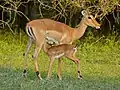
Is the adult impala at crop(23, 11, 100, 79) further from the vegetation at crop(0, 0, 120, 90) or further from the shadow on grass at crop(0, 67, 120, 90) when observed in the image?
the shadow on grass at crop(0, 67, 120, 90)

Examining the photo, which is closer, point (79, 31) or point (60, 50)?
point (60, 50)

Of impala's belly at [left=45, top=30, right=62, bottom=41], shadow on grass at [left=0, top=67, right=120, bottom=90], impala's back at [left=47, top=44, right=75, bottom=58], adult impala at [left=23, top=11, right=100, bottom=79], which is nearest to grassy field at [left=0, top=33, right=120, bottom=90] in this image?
shadow on grass at [left=0, top=67, right=120, bottom=90]

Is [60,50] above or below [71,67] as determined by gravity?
above

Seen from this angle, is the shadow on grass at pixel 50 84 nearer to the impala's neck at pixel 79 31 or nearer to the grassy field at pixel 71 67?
the grassy field at pixel 71 67

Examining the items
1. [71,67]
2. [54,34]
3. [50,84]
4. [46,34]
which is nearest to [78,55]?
[71,67]

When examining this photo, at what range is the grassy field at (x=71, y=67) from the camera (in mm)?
7633

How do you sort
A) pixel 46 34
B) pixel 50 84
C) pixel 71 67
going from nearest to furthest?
pixel 50 84, pixel 46 34, pixel 71 67

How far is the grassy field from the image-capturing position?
763cm

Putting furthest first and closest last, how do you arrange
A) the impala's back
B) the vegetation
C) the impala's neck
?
the impala's neck < the impala's back < the vegetation

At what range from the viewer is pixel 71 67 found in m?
11.1

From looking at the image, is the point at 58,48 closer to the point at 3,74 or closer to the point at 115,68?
the point at 3,74

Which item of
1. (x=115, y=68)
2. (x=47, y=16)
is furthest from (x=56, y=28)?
(x=47, y=16)

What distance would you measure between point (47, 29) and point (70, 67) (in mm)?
1972

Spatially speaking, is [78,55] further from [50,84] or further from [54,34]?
[50,84]
